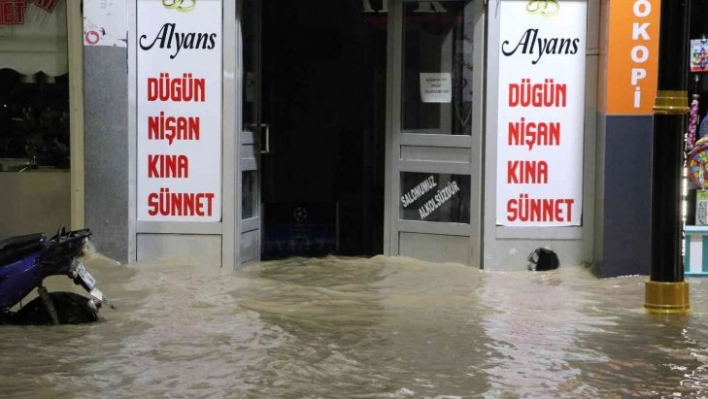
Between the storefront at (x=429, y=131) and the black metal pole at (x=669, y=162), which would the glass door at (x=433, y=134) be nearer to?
the storefront at (x=429, y=131)

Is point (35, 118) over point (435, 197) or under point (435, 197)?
over

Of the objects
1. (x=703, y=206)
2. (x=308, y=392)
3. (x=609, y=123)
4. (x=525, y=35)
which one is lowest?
(x=308, y=392)

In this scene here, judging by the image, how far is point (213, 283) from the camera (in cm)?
945

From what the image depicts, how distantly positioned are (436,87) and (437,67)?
188 millimetres

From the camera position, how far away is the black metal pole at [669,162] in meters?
8.05

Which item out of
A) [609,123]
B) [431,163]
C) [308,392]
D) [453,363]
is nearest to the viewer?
[308,392]

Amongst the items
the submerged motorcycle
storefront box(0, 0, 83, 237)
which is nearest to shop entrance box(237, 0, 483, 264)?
storefront box(0, 0, 83, 237)

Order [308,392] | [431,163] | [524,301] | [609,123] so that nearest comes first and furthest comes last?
[308,392] → [524,301] → [609,123] → [431,163]

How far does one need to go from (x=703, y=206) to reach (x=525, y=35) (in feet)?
7.29

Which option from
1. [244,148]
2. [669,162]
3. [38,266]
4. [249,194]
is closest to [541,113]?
[669,162]

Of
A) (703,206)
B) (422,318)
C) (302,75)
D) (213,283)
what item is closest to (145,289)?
(213,283)

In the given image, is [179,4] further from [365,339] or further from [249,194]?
[365,339]

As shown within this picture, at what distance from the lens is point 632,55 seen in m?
9.63

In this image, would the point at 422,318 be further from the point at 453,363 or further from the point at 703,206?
the point at 703,206
